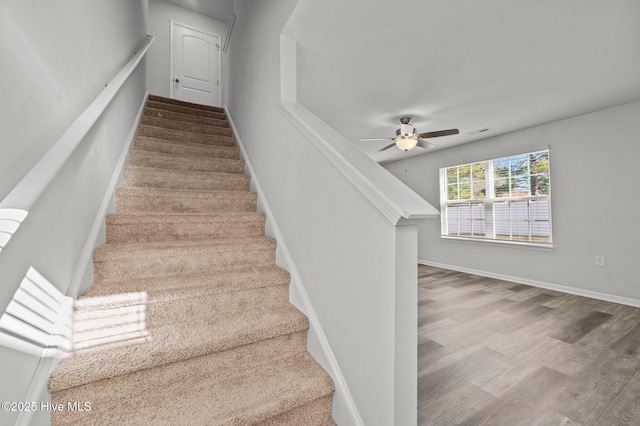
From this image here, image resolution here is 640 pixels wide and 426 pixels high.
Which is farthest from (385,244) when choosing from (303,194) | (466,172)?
(466,172)

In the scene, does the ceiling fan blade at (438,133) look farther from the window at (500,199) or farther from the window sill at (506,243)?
the window sill at (506,243)

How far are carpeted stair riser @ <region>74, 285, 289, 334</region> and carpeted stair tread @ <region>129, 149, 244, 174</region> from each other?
145 cm

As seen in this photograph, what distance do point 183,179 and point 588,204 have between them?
4.76 meters

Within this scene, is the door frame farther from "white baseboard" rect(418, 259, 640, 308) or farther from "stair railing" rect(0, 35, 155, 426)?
"white baseboard" rect(418, 259, 640, 308)

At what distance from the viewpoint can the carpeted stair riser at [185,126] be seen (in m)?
2.95

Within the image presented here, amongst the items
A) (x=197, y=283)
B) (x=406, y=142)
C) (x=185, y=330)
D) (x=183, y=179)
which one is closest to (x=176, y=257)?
(x=197, y=283)

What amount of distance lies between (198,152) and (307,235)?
1.82m

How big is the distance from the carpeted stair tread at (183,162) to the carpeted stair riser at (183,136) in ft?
1.35

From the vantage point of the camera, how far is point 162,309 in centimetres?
127

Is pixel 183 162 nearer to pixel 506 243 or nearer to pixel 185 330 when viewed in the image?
pixel 185 330

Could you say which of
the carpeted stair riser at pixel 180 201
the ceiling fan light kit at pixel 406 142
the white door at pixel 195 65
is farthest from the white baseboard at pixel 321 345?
the white door at pixel 195 65

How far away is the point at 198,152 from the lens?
269cm

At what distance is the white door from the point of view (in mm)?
4844

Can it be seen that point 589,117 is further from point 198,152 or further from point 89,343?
point 89,343
